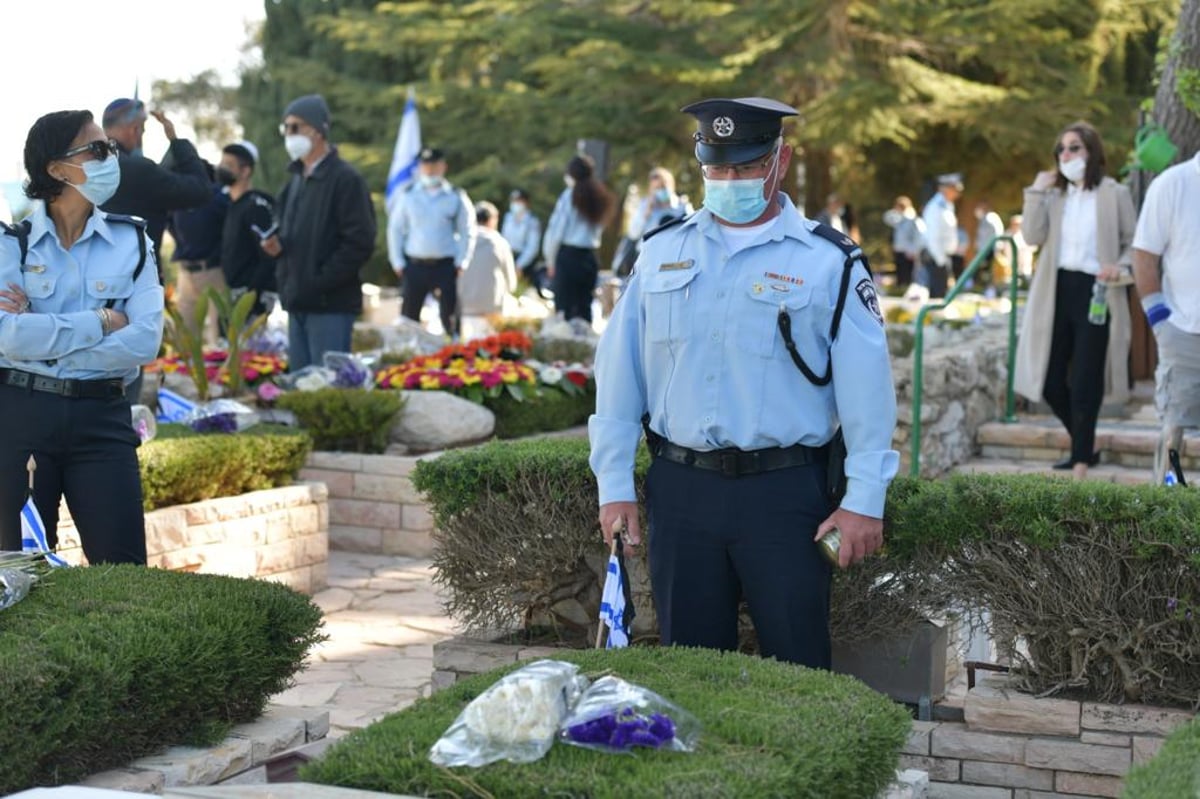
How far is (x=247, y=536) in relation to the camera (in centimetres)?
770

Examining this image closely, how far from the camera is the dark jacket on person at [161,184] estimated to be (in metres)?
7.30

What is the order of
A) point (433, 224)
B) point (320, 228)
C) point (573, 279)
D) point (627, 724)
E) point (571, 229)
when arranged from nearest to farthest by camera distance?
point (627, 724), point (320, 228), point (433, 224), point (571, 229), point (573, 279)

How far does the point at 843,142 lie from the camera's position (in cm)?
2923

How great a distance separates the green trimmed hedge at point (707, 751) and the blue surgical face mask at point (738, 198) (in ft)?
4.09

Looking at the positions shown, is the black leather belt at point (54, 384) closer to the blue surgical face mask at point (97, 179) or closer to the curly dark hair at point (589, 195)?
the blue surgical face mask at point (97, 179)

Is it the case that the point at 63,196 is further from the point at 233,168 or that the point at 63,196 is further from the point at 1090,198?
Answer: the point at 233,168

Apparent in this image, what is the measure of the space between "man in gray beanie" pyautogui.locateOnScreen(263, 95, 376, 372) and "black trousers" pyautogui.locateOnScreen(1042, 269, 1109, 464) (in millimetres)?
3732

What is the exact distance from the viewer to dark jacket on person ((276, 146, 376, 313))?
9.38 m

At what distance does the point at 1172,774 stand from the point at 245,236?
29.4 ft

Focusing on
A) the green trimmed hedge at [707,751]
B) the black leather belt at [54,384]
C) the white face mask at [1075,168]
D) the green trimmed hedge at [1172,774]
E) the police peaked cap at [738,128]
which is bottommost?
the green trimmed hedge at [1172,774]

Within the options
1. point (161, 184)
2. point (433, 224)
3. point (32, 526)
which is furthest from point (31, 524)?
point (433, 224)

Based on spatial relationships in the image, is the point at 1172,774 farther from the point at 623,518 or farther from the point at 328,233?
the point at 328,233

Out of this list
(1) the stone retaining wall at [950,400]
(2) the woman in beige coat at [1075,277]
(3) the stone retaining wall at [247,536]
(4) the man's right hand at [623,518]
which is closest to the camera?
(4) the man's right hand at [623,518]

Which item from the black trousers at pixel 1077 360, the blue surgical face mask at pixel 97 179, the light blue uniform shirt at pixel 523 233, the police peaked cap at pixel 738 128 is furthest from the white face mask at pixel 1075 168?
the light blue uniform shirt at pixel 523 233
